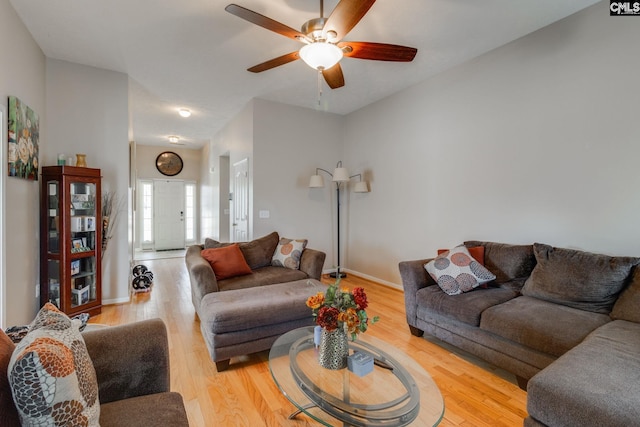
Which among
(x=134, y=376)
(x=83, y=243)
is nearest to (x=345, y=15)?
(x=134, y=376)

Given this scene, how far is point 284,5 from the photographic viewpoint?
2352 mm

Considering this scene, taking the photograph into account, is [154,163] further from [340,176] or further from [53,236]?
[340,176]

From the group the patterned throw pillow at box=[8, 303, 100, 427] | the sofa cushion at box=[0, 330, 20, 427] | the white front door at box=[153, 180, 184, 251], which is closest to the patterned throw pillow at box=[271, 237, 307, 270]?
the patterned throw pillow at box=[8, 303, 100, 427]

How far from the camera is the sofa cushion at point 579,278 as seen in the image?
80.9 inches

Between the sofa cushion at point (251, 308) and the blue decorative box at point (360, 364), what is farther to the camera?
the sofa cushion at point (251, 308)

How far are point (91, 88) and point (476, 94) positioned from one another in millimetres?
4455

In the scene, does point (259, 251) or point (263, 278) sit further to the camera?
point (259, 251)

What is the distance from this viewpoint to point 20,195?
103 inches

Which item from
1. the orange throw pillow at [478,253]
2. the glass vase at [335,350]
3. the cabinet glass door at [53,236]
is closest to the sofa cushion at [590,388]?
the glass vase at [335,350]

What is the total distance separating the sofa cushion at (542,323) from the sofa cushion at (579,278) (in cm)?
8

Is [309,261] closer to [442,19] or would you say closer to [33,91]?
Answer: [442,19]

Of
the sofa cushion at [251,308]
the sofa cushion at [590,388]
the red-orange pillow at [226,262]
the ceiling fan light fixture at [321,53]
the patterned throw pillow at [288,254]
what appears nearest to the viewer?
the sofa cushion at [590,388]

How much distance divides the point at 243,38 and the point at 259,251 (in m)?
2.24

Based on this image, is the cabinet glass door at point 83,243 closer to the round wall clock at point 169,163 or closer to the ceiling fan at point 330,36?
the ceiling fan at point 330,36
